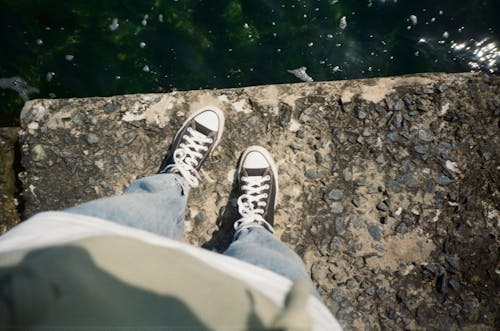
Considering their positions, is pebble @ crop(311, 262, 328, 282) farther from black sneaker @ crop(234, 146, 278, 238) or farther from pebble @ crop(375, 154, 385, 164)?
pebble @ crop(375, 154, 385, 164)

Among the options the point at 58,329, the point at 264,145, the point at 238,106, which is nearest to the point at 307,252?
→ the point at 264,145

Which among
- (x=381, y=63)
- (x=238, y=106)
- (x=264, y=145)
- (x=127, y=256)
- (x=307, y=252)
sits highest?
(x=381, y=63)

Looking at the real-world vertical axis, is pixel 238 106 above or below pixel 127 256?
above

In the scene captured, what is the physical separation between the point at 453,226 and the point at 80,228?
1925 mm

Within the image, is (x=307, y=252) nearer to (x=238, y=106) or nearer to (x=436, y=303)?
(x=436, y=303)

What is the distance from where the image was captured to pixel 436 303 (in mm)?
1990

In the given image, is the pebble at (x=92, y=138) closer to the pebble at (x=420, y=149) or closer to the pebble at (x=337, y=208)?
the pebble at (x=337, y=208)

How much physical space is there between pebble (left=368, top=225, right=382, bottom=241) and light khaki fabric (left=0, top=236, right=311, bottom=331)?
48.9 inches

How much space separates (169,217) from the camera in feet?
5.67

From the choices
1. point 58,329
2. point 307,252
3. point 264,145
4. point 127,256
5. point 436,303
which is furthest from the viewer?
point 264,145

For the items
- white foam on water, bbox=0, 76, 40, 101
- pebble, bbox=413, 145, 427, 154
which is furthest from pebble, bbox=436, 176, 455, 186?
white foam on water, bbox=0, 76, 40, 101

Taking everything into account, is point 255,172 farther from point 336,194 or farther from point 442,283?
point 442,283

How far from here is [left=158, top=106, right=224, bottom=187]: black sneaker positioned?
2156 mm

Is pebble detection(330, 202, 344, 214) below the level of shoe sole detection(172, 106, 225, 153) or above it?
below
